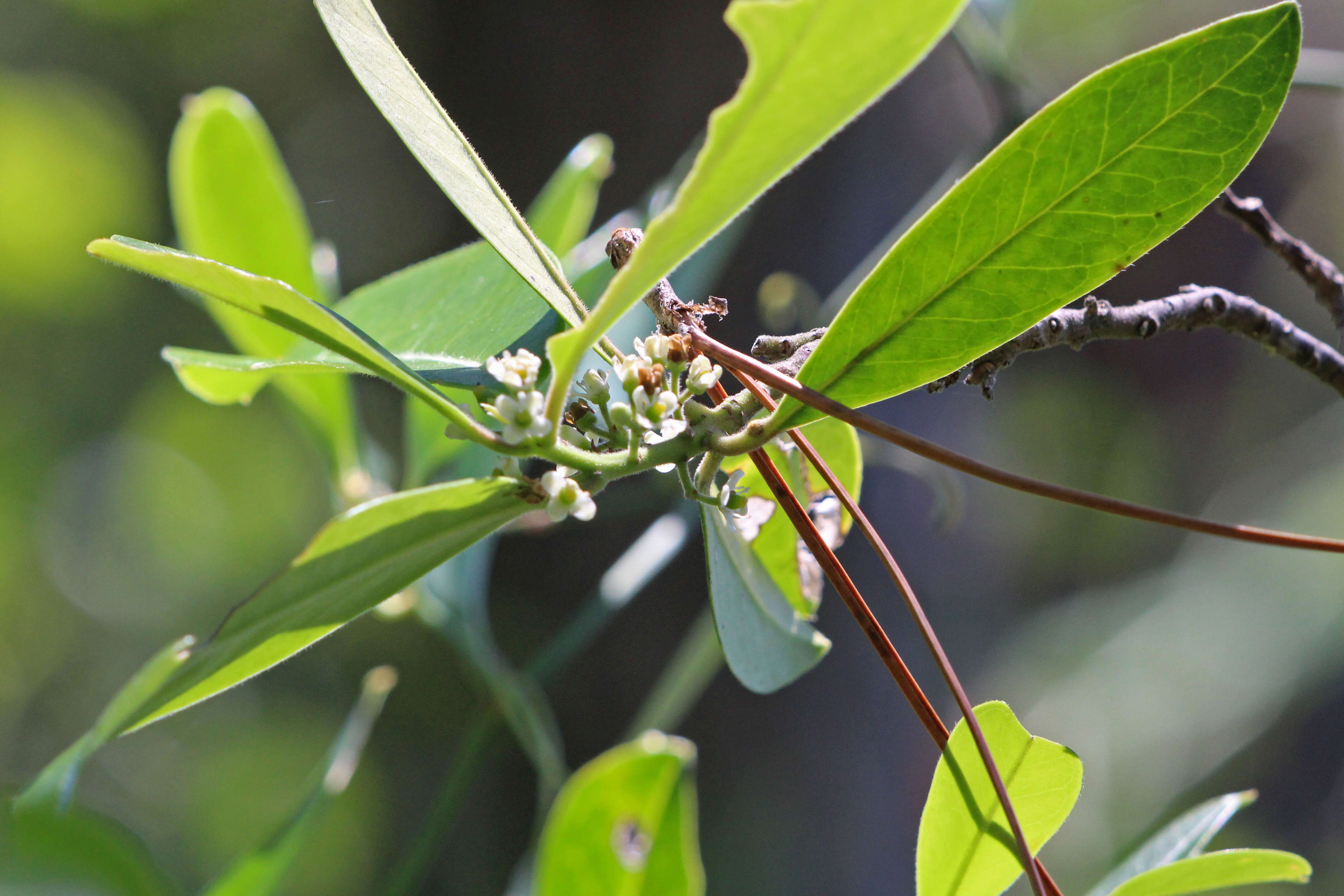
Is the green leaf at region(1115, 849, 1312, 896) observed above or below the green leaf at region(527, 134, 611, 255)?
below

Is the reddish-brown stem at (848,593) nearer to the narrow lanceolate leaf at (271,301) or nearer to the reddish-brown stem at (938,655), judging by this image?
the reddish-brown stem at (938,655)

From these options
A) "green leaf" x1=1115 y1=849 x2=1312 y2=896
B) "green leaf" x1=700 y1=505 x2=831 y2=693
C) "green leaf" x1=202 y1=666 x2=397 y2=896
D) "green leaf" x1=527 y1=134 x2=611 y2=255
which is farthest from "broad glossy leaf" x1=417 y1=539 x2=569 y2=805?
"green leaf" x1=1115 y1=849 x2=1312 y2=896

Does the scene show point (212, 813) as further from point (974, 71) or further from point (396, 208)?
point (974, 71)

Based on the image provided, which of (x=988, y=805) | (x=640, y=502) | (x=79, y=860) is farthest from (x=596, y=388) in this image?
(x=640, y=502)

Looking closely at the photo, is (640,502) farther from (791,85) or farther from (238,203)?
(791,85)

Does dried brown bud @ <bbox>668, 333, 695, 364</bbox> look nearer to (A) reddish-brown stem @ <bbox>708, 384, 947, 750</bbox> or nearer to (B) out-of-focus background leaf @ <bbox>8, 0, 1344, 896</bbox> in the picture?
(A) reddish-brown stem @ <bbox>708, 384, 947, 750</bbox>

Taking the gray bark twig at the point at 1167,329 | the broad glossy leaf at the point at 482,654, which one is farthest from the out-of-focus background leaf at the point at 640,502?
the gray bark twig at the point at 1167,329
